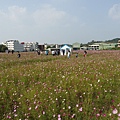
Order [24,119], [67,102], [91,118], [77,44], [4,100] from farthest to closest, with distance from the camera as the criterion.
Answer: [77,44], [4,100], [67,102], [24,119], [91,118]

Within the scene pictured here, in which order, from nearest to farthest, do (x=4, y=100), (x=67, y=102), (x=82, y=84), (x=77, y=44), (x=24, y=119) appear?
(x=24, y=119)
(x=67, y=102)
(x=4, y=100)
(x=82, y=84)
(x=77, y=44)

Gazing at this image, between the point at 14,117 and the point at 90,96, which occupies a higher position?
the point at 90,96

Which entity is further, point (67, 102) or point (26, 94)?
point (26, 94)

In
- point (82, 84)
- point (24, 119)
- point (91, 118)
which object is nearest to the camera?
point (91, 118)

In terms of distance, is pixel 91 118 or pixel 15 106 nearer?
pixel 91 118

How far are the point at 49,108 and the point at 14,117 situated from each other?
84 centimetres

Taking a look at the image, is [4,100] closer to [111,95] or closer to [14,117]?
[14,117]

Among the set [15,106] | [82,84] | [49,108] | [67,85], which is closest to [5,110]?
[15,106]

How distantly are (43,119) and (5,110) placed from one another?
4.50 feet

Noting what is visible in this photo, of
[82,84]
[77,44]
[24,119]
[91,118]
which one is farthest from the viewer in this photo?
[77,44]

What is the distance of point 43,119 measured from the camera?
3484 millimetres

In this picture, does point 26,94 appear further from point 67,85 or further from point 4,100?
point 67,85

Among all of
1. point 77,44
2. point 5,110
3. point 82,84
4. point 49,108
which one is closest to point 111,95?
point 82,84

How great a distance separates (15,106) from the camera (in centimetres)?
438
